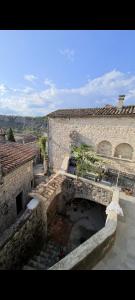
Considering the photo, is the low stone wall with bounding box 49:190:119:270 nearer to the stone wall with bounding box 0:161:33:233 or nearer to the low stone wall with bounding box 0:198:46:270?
the low stone wall with bounding box 0:198:46:270

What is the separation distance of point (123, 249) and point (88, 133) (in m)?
9.33

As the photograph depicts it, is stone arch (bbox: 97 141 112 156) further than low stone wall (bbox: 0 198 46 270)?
Yes

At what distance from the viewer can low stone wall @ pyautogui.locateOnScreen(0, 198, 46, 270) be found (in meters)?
4.50

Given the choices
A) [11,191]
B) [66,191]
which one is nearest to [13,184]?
[11,191]

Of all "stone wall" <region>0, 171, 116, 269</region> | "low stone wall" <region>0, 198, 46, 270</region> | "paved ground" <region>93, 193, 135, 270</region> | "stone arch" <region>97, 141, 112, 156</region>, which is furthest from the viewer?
"stone arch" <region>97, 141, 112, 156</region>

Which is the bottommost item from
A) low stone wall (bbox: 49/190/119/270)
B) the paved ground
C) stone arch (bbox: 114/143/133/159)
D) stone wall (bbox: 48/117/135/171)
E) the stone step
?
the stone step

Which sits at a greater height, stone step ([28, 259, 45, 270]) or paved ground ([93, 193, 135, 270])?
paved ground ([93, 193, 135, 270])

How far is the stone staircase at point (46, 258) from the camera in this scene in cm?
543

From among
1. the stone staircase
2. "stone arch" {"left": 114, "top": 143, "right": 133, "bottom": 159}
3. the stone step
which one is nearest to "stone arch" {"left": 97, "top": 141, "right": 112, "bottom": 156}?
"stone arch" {"left": 114, "top": 143, "right": 133, "bottom": 159}

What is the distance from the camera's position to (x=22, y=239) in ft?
17.1
